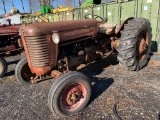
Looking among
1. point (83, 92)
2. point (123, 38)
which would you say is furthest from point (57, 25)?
point (123, 38)

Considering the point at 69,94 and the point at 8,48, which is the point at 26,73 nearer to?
the point at 69,94

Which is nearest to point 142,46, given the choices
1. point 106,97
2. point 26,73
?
point 106,97

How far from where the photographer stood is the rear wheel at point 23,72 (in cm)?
384

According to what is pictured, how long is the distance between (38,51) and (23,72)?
4.38 ft

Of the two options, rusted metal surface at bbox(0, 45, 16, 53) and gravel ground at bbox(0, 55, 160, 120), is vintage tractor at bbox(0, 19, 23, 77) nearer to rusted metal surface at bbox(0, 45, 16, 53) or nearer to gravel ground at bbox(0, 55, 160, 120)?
rusted metal surface at bbox(0, 45, 16, 53)

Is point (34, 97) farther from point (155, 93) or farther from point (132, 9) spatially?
point (132, 9)

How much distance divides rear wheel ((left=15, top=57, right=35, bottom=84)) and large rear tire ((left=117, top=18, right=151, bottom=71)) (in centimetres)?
218

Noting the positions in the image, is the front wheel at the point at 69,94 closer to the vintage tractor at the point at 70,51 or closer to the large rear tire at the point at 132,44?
the vintage tractor at the point at 70,51

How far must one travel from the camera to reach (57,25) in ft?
10.0

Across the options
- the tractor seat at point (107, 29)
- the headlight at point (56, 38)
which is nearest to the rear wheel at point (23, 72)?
the headlight at point (56, 38)

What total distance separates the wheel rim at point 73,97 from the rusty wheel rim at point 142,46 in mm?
2070

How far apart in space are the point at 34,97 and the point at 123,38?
7.73 ft

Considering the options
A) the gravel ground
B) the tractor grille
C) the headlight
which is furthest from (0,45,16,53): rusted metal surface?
the headlight

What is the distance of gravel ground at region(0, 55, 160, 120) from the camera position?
9.36 ft
